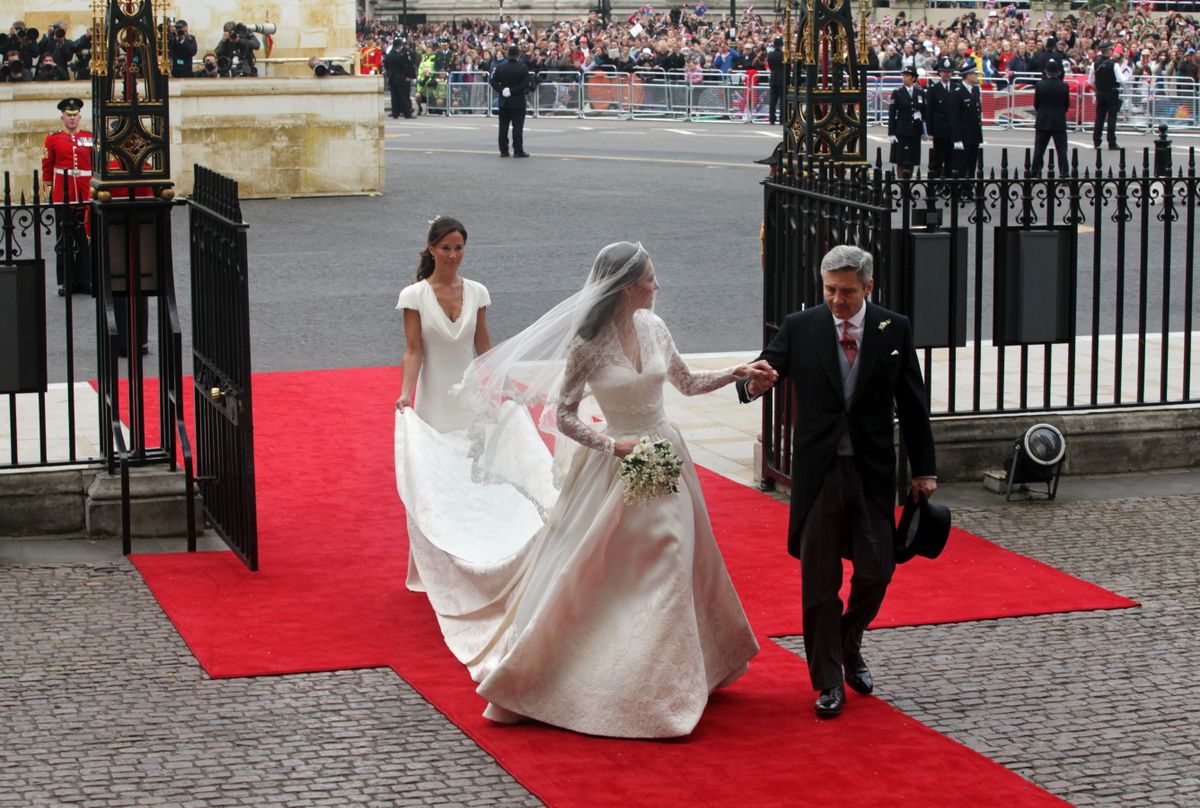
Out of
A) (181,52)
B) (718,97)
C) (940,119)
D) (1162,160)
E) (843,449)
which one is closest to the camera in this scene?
(843,449)

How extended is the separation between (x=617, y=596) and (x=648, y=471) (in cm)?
49

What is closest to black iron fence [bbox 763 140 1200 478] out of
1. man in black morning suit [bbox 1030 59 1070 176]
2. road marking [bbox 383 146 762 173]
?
man in black morning suit [bbox 1030 59 1070 176]

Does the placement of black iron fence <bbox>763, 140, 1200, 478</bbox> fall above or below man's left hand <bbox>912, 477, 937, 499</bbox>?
above

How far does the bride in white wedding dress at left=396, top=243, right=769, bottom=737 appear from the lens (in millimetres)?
6750

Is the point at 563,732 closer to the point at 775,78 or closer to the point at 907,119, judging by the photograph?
the point at 907,119

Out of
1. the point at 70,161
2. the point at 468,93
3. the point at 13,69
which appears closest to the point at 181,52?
the point at 13,69

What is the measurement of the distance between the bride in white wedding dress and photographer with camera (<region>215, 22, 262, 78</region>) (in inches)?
781

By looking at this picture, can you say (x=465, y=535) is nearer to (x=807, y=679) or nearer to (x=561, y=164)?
(x=807, y=679)

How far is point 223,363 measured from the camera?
9273 millimetres

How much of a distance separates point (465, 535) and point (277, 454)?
3277 mm

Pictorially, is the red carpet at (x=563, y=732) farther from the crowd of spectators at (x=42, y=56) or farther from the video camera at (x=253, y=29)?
the video camera at (x=253, y=29)

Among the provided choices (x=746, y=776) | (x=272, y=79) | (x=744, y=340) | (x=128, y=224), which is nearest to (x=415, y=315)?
(x=128, y=224)

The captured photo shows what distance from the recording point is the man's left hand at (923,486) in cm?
709

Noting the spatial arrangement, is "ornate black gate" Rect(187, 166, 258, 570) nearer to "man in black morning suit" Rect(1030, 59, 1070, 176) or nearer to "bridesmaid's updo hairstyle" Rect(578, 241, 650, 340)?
"bridesmaid's updo hairstyle" Rect(578, 241, 650, 340)
